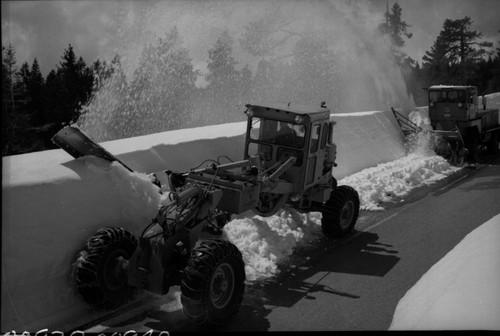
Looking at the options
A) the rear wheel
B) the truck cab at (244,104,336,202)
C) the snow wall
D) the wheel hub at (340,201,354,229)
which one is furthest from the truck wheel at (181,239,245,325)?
the rear wheel

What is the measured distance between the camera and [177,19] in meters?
18.1

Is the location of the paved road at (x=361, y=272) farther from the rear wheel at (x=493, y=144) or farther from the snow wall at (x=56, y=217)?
the rear wheel at (x=493, y=144)

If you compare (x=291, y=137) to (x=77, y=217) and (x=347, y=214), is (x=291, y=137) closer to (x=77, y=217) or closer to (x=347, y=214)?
(x=347, y=214)

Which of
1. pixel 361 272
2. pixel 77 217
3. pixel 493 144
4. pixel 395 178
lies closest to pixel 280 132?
pixel 361 272

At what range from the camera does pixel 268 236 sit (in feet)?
25.2

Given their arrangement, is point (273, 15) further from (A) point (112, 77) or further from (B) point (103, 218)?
(B) point (103, 218)

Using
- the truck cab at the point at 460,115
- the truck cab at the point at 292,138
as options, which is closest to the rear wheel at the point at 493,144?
the truck cab at the point at 460,115

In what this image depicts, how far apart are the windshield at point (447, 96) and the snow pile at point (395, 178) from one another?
1995mm

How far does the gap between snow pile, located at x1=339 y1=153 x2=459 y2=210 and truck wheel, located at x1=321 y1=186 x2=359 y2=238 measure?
5.30 ft

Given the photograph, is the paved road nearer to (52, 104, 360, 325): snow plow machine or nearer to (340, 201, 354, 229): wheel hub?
(340, 201, 354, 229): wheel hub

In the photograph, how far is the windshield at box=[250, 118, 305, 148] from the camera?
745 centimetres

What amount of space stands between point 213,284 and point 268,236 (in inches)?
101

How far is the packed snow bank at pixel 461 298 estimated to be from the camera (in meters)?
4.64

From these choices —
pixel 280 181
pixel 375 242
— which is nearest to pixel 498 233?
pixel 375 242
